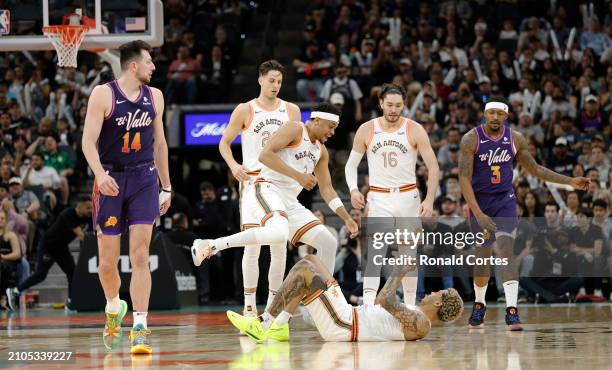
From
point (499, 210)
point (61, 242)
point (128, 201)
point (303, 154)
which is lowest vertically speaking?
point (61, 242)

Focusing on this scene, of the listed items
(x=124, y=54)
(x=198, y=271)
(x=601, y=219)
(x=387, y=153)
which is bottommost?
(x=198, y=271)

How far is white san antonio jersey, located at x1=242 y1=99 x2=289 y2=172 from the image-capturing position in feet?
41.1

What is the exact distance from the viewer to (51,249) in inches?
756

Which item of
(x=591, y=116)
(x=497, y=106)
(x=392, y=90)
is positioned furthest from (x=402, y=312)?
(x=591, y=116)

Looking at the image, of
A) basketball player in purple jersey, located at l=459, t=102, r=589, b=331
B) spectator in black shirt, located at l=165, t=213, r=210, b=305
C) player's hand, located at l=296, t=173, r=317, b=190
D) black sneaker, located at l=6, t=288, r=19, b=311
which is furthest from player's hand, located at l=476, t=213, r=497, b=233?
black sneaker, located at l=6, t=288, r=19, b=311

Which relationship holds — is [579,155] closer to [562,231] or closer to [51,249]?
[562,231]

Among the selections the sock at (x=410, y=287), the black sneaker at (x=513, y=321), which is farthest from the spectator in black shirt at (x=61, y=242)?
the black sneaker at (x=513, y=321)

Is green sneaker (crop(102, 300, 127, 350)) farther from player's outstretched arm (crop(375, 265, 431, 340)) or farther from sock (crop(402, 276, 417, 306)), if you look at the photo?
sock (crop(402, 276, 417, 306))

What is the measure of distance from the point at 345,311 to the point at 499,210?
10.1 ft

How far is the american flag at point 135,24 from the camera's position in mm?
16609

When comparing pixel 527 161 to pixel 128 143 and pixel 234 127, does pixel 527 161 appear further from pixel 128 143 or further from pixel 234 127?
pixel 128 143

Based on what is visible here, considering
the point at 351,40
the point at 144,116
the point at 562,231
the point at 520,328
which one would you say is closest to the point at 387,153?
the point at 520,328

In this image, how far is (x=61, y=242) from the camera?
19266 mm

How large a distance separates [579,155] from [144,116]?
12147 mm
